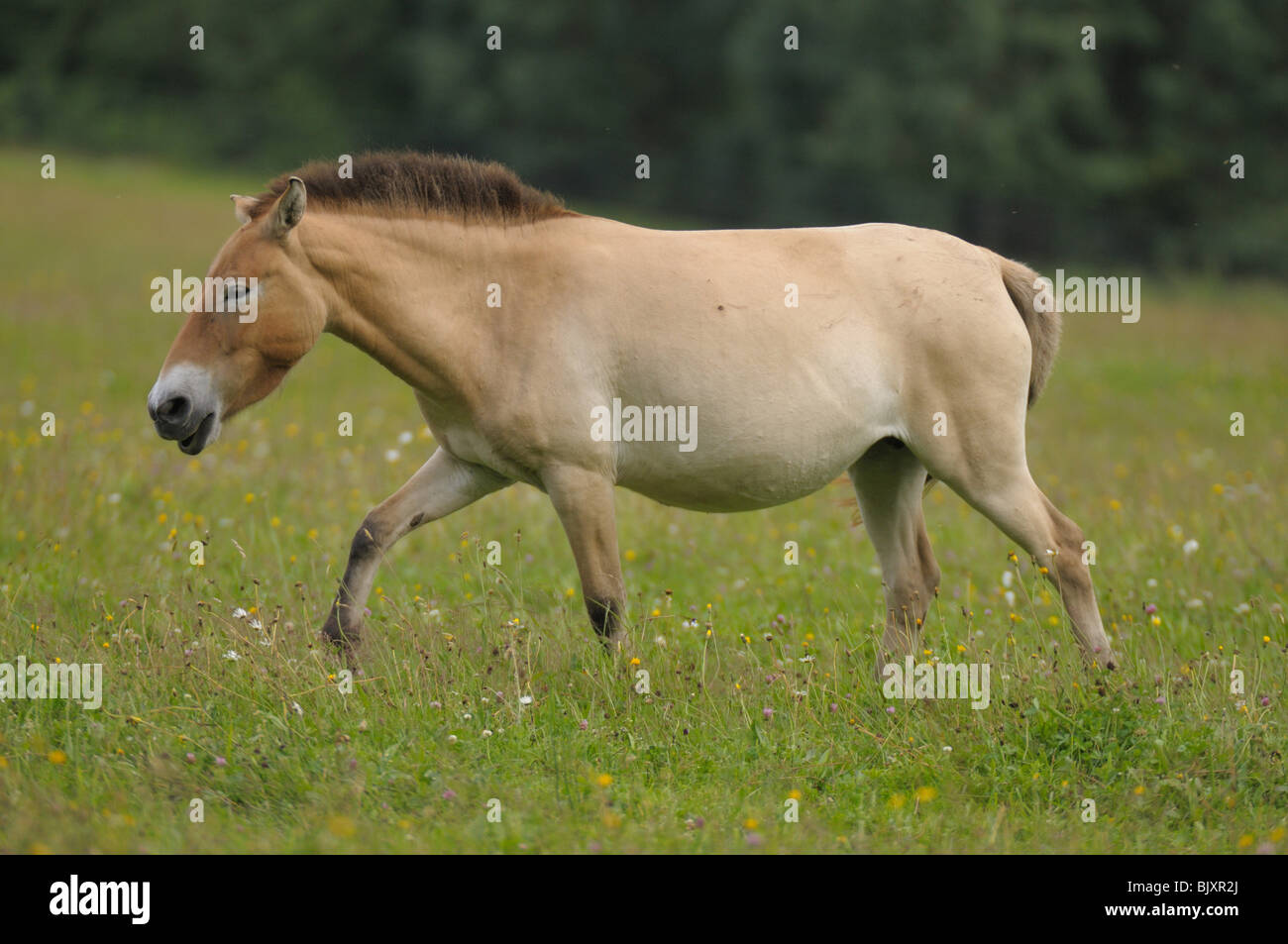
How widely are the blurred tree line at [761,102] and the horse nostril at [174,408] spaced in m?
24.0

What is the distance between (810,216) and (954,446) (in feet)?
86.5

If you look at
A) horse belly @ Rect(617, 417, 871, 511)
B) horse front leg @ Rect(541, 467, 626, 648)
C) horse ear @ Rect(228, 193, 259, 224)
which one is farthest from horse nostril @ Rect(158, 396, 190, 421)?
horse belly @ Rect(617, 417, 871, 511)

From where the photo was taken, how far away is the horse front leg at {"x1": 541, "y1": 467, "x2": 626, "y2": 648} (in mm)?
5289

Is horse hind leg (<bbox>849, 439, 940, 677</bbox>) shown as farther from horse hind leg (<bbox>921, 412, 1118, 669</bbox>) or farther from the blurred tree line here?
the blurred tree line

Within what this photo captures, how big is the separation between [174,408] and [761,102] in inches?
1135

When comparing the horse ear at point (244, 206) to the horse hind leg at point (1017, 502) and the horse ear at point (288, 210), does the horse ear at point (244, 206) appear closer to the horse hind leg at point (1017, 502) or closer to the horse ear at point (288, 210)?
the horse ear at point (288, 210)

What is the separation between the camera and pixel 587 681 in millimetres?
5242

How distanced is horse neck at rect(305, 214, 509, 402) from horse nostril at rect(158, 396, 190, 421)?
0.69 meters

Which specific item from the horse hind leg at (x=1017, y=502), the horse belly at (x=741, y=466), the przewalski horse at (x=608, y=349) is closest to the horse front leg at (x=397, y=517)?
the przewalski horse at (x=608, y=349)

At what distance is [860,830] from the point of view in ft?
14.4

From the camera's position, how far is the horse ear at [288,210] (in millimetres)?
4832

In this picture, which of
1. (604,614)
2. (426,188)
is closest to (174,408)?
(426,188)

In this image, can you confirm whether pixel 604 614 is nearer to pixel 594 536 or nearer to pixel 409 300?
pixel 594 536
